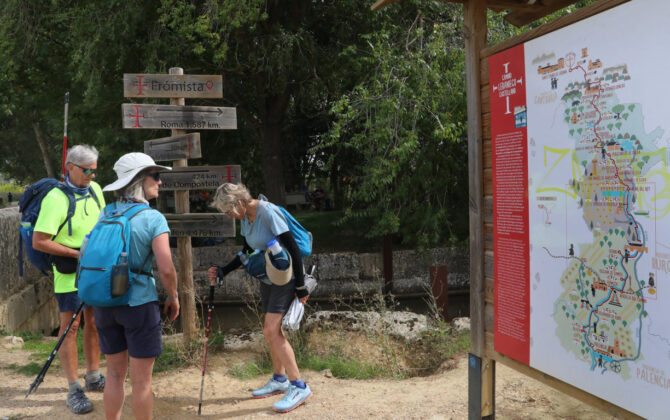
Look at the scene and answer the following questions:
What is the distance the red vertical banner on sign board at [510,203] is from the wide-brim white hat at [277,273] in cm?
164

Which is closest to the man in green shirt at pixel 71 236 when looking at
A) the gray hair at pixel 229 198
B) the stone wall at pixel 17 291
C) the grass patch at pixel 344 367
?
the gray hair at pixel 229 198

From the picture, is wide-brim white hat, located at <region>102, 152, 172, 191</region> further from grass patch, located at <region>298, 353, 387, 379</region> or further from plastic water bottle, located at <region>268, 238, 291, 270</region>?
grass patch, located at <region>298, 353, 387, 379</region>

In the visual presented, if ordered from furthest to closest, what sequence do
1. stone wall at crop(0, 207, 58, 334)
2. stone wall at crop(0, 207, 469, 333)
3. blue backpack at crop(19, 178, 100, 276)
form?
stone wall at crop(0, 207, 469, 333) → stone wall at crop(0, 207, 58, 334) → blue backpack at crop(19, 178, 100, 276)

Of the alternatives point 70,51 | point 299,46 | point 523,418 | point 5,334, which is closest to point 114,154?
point 70,51

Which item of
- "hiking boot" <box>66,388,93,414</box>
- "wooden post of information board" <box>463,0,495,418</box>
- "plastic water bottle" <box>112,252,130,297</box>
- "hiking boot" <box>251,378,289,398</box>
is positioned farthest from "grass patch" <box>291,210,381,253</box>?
"plastic water bottle" <box>112,252,130,297</box>

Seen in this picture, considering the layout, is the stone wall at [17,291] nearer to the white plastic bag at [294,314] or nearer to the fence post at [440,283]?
the white plastic bag at [294,314]

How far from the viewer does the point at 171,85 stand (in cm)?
582

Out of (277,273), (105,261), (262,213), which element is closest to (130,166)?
(105,261)

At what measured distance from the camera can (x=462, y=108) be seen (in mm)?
8836

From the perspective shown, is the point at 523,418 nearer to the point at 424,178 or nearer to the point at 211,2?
the point at 424,178

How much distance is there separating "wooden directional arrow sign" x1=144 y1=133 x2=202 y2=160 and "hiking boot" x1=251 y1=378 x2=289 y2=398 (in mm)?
2438

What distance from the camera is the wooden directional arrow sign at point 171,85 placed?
5.82 meters

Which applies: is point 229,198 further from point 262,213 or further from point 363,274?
point 363,274

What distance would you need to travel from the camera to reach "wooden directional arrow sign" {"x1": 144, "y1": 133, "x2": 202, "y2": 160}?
5781mm
